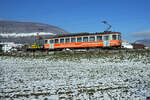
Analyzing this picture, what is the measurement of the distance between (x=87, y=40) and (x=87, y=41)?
16 centimetres

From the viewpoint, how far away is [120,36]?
2569 cm

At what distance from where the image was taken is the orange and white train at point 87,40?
82.8ft

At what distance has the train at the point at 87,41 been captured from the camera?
2527 cm

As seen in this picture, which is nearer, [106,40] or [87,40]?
[106,40]

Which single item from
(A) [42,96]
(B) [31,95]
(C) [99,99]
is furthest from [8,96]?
(C) [99,99]

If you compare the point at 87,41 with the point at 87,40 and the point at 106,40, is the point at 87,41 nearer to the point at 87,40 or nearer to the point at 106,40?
the point at 87,40

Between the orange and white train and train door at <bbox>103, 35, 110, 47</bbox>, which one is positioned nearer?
the orange and white train

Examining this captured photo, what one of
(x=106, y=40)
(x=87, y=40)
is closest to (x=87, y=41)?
(x=87, y=40)

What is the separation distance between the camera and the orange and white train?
25.2 meters

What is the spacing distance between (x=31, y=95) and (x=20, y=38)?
108 meters

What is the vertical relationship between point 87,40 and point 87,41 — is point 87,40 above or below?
above

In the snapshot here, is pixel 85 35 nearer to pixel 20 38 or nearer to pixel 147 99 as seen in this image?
pixel 147 99

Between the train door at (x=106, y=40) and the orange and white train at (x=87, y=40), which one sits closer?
the orange and white train at (x=87, y=40)

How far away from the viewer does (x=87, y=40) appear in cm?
2672
